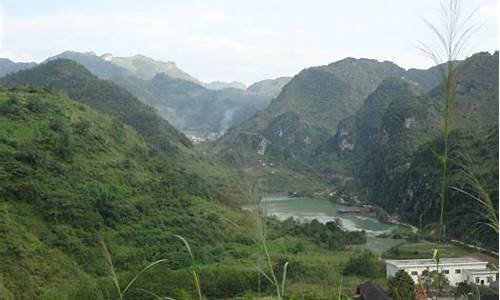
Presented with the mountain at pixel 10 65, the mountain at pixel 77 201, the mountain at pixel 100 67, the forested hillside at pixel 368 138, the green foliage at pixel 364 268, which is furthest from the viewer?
the mountain at pixel 100 67

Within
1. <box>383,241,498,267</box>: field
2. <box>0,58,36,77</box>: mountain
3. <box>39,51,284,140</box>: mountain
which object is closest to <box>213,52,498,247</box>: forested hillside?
<box>383,241,498,267</box>: field

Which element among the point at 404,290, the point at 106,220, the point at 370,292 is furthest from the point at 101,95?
the point at 404,290

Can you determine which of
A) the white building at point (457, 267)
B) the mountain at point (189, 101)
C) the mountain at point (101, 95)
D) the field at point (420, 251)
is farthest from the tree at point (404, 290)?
the mountain at point (189, 101)

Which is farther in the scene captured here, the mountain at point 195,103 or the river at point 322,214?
the mountain at point 195,103

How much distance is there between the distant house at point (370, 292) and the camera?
51.9ft

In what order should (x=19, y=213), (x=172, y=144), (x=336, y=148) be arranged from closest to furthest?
(x=19, y=213) → (x=172, y=144) → (x=336, y=148)

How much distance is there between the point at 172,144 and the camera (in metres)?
43.9

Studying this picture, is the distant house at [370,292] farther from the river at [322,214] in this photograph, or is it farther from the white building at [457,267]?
the river at [322,214]

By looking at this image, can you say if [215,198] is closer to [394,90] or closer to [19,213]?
[19,213]

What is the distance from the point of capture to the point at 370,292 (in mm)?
16500

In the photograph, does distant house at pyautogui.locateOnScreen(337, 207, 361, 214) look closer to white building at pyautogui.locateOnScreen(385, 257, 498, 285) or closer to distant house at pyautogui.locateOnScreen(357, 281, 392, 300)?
white building at pyautogui.locateOnScreen(385, 257, 498, 285)

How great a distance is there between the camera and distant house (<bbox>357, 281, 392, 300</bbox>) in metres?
15.8

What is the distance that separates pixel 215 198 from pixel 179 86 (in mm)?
127859

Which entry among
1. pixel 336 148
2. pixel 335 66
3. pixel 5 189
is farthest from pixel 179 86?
pixel 5 189
